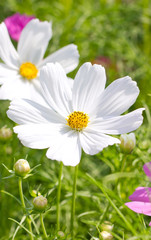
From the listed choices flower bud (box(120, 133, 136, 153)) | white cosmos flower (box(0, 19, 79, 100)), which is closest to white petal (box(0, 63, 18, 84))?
white cosmos flower (box(0, 19, 79, 100))

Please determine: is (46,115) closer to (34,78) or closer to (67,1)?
(34,78)

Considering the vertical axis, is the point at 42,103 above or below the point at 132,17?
below

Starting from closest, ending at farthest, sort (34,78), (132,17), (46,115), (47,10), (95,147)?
(95,147)
(46,115)
(34,78)
(47,10)
(132,17)

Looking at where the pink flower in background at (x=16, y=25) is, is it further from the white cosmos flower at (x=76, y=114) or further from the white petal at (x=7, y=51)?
the white cosmos flower at (x=76, y=114)

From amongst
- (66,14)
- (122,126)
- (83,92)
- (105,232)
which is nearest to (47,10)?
(66,14)

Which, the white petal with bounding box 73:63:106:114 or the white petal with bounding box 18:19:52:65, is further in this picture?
the white petal with bounding box 18:19:52:65

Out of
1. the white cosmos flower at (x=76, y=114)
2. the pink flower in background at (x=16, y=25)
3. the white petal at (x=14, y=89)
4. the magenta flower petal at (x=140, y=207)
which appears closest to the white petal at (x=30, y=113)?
the white cosmos flower at (x=76, y=114)

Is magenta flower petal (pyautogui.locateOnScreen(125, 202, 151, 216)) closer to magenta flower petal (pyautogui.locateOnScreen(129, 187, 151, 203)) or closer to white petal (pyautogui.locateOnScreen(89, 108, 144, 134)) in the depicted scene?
magenta flower petal (pyautogui.locateOnScreen(129, 187, 151, 203))
